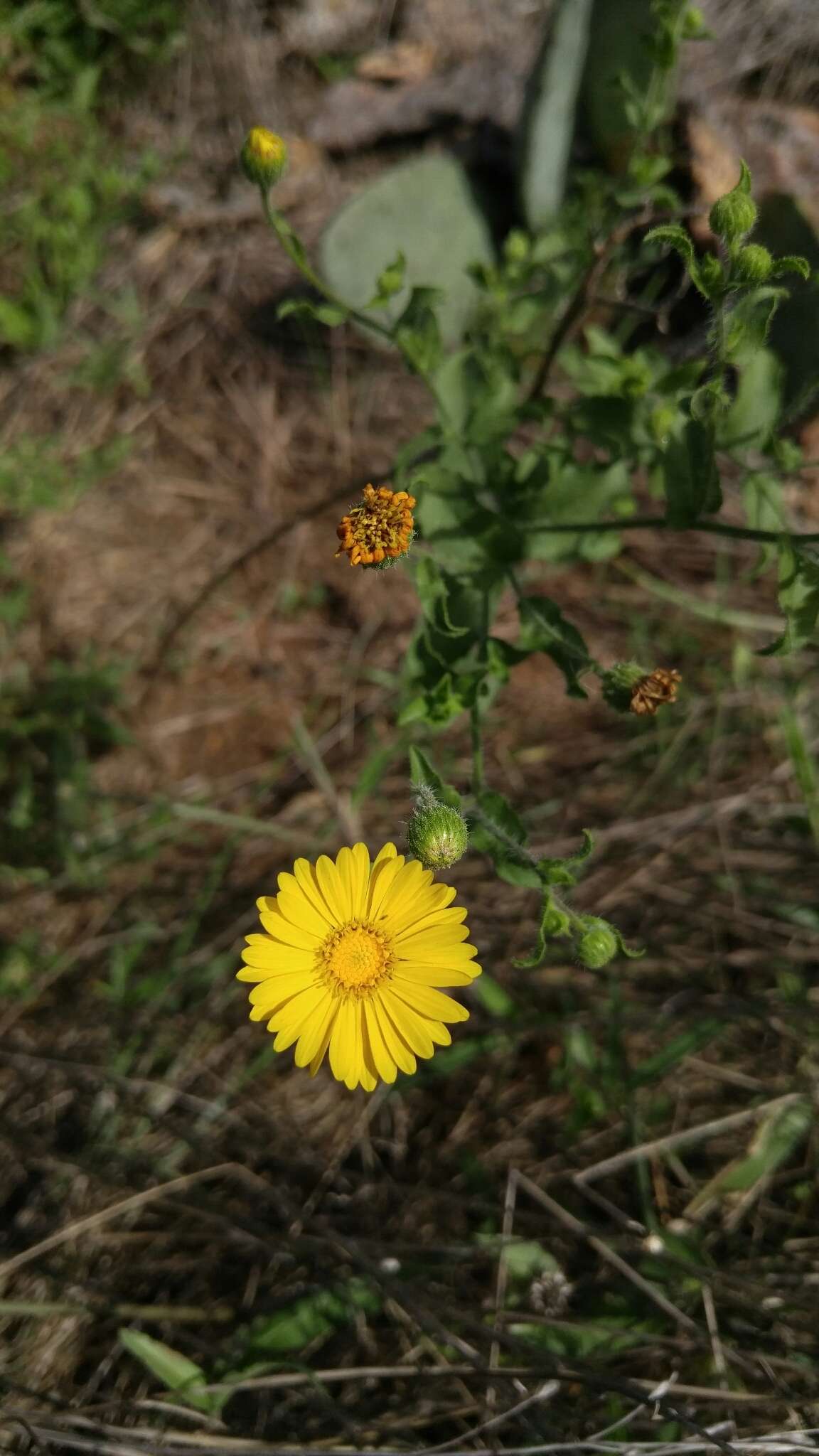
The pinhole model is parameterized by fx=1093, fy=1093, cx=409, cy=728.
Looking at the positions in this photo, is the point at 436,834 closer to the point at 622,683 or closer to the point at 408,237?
the point at 622,683

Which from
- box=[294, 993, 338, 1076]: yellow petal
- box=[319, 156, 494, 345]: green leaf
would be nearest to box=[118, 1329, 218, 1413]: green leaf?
box=[294, 993, 338, 1076]: yellow petal

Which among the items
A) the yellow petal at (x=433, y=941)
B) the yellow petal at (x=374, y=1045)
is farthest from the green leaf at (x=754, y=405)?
the yellow petal at (x=374, y=1045)

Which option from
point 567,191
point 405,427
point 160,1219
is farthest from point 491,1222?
point 567,191

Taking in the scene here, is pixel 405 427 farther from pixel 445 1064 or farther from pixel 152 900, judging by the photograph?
pixel 445 1064

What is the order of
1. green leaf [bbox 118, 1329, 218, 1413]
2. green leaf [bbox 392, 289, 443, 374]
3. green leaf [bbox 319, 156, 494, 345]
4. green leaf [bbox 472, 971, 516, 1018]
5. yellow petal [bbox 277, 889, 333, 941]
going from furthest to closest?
1. green leaf [bbox 319, 156, 494, 345]
2. green leaf [bbox 472, 971, 516, 1018]
3. green leaf [bbox 118, 1329, 218, 1413]
4. green leaf [bbox 392, 289, 443, 374]
5. yellow petal [bbox 277, 889, 333, 941]

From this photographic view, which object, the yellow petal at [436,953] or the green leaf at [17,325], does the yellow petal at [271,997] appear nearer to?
the yellow petal at [436,953]

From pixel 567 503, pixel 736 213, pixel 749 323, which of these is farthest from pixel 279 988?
pixel 736 213

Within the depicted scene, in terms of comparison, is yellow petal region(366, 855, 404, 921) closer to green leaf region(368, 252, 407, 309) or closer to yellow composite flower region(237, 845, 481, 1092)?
yellow composite flower region(237, 845, 481, 1092)
